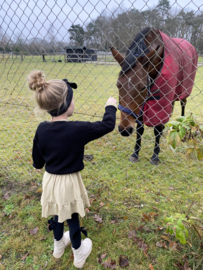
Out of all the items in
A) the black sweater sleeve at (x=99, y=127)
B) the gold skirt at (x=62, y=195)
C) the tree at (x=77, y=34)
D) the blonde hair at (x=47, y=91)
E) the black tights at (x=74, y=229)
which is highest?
the tree at (x=77, y=34)

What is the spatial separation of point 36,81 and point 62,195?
91 centimetres

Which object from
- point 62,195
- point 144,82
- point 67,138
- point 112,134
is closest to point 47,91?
point 67,138

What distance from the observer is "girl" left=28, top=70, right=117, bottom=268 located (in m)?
1.34

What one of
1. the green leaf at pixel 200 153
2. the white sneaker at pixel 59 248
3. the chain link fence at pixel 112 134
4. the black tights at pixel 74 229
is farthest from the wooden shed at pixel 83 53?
the white sneaker at pixel 59 248

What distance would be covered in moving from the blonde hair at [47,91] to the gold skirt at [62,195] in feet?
1.96

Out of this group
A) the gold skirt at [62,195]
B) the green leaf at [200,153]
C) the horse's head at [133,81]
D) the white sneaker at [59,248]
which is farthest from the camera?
the horse's head at [133,81]

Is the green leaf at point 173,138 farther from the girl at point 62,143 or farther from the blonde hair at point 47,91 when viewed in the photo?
the blonde hair at point 47,91

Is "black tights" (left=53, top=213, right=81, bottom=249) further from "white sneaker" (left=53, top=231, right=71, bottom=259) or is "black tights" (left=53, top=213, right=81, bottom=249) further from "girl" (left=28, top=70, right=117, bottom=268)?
"white sneaker" (left=53, top=231, right=71, bottom=259)

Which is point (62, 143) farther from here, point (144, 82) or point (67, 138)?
point (144, 82)

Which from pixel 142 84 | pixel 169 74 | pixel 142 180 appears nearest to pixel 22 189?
pixel 142 180

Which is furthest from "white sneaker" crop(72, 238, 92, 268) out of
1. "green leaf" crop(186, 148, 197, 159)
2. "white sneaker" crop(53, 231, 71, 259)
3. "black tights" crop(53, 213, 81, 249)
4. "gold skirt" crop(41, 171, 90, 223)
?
"green leaf" crop(186, 148, 197, 159)

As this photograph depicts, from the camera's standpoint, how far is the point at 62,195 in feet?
5.01

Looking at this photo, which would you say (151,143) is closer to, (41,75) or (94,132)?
(94,132)

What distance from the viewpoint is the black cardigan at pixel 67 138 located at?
1.40 metres
